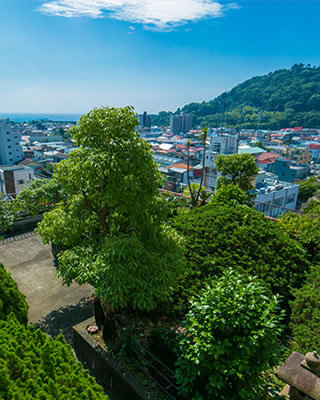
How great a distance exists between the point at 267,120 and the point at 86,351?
596 feet

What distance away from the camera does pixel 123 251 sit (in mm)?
4512

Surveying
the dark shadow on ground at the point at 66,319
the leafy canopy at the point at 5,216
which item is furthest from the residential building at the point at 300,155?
the dark shadow on ground at the point at 66,319

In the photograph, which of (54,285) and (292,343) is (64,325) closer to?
(54,285)

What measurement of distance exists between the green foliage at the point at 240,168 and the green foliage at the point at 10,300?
43.8 ft

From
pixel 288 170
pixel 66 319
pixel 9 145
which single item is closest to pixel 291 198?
pixel 66 319

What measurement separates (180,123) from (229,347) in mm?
182242

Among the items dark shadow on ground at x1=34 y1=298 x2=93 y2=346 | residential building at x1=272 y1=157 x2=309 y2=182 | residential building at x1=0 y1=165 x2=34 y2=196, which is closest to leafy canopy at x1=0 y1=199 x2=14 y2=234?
dark shadow on ground at x1=34 y1=298 x2=93 y2=346

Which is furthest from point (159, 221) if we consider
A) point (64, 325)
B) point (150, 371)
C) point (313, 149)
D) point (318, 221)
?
point (313, 149)

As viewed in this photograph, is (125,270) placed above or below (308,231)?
above

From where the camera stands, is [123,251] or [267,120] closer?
[123,251]

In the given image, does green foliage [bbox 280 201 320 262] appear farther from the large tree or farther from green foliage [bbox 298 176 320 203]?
green foliage [bbox 298 176 320 203]

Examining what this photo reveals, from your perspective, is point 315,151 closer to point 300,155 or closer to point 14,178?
point 300,155

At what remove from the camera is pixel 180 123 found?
178 metres

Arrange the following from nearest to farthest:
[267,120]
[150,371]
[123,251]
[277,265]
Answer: [123,251] → [150,371] → [277,265] → [267,120]
